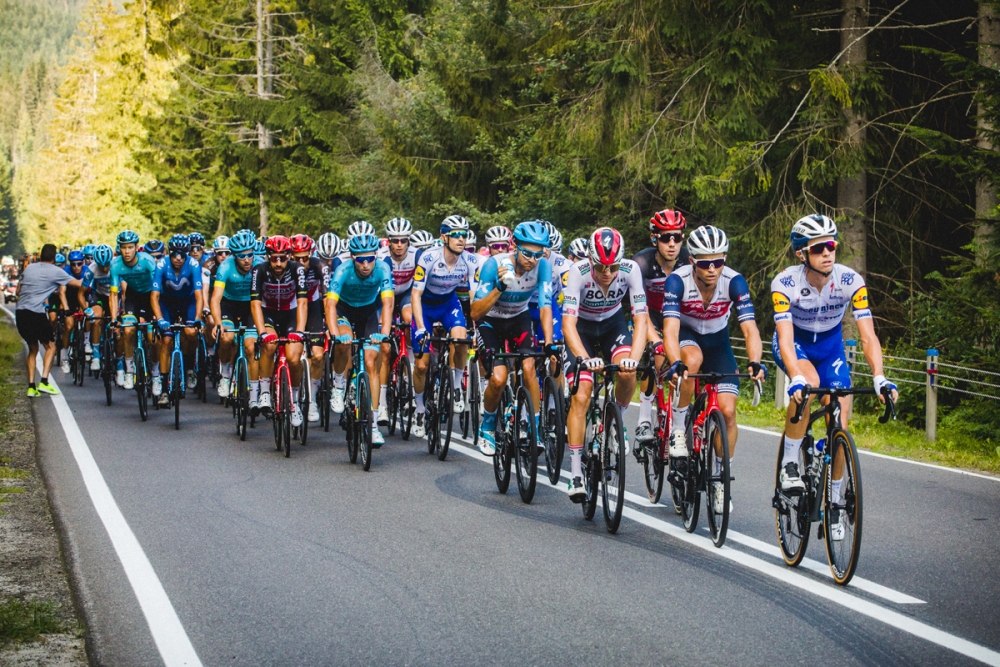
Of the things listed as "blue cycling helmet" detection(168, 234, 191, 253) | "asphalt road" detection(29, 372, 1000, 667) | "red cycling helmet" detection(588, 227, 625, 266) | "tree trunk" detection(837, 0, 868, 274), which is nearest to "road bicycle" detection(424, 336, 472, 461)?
"asphalt road" detection(29, 372, 1000, 667)

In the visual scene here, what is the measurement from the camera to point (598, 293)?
942cm

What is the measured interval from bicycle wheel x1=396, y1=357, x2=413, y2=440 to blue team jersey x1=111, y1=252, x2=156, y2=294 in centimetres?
516

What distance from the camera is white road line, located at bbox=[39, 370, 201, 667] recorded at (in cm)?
578

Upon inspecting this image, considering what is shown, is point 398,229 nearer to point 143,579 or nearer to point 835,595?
point 143,579

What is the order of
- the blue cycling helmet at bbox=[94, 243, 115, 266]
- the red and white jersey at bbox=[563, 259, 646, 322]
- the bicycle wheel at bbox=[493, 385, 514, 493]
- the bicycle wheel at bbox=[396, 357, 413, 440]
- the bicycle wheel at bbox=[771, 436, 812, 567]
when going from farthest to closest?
the blue cycling helmet at bbox=[94, 243, 115, 266]
the bicycle wheel at bbox=[396, 357, 413, 440]
the bicycle wheel at bbox=[493, 385, 514, 493]
the red and white jersey at bbox=[563, 259, 646, 322]
the bicycle wheel at bbox=[771, 436, 812, 567]

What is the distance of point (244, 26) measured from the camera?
49000 mm

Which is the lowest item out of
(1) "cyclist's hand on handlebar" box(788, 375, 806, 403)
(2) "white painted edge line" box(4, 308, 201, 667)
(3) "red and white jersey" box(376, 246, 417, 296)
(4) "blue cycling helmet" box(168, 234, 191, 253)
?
(2) "white painted edge line" box(4, 308, 201, 667)

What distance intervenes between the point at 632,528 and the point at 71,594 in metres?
3.76

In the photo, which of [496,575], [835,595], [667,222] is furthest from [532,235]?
[835,595]

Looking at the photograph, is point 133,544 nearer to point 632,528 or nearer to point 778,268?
point 632,528

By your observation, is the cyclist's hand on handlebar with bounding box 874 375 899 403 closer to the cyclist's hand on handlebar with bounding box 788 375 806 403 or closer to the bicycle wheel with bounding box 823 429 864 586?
the bicycle wheel with bounding box 823 429 864 586

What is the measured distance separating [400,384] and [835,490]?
7.33 m

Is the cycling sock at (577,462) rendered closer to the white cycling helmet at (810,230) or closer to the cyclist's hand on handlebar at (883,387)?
the white cycling helmet at (810,230)

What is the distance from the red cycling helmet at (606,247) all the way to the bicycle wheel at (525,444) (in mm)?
1334
